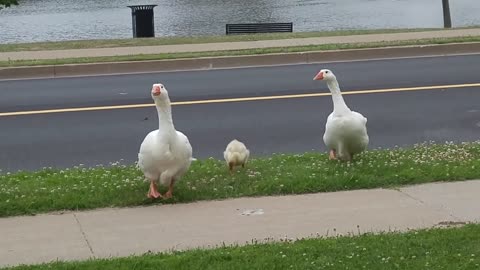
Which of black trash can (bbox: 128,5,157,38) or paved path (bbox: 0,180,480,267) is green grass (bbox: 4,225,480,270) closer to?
paved path (bbox: 0,180,480,267)

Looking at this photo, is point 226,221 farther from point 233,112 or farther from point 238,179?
point 233,112

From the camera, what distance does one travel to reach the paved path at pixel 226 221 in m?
6.16

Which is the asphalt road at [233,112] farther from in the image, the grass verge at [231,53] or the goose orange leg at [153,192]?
the goose orange leg at [153,192]

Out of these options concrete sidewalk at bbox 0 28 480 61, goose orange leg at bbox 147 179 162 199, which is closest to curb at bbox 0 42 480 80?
concrete sidewalk at bbox 0 28 480 61

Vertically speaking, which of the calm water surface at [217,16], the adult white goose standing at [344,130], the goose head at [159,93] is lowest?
the calm water surface at [217,16]

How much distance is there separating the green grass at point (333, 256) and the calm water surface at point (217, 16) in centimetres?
2589

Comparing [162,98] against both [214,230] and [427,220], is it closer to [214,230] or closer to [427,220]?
[214,230]

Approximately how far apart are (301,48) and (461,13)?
19101 mm

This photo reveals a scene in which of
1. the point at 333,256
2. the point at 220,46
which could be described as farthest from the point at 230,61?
the point at 333,256

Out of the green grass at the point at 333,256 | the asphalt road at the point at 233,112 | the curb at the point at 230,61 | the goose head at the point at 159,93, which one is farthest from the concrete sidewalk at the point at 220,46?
the green grass at the point at 333,256

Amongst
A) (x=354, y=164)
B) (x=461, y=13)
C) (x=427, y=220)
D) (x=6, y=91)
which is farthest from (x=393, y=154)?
(x=461, y=13)

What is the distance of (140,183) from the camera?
790 centimetres

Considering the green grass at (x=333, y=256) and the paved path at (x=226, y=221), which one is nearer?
the green grass at (x=333, y=256)

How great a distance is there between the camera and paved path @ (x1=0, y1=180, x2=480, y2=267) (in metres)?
6.16
